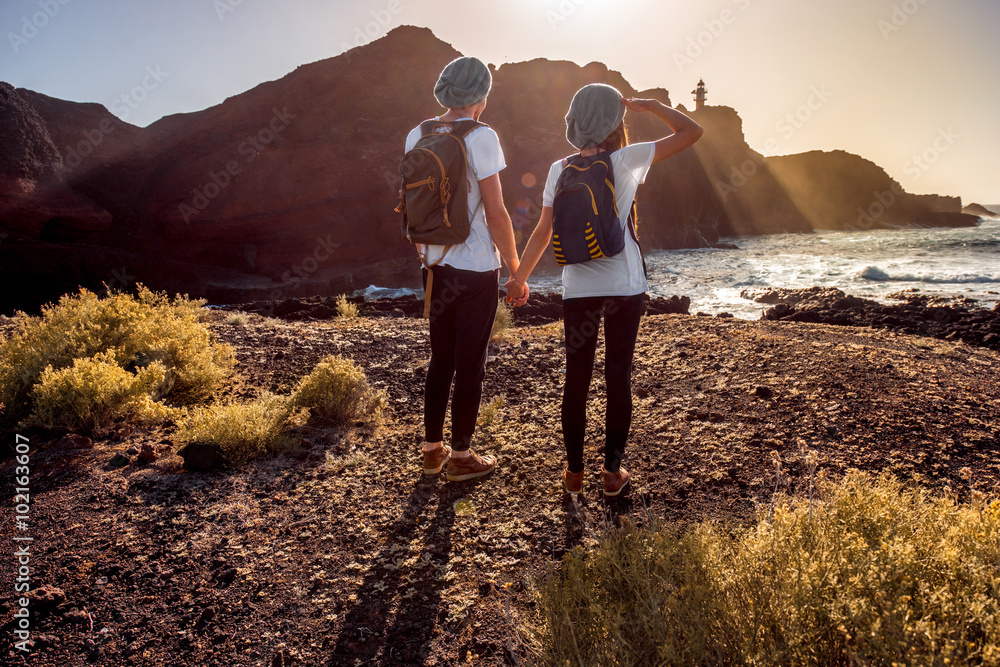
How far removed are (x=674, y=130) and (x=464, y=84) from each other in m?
0.94

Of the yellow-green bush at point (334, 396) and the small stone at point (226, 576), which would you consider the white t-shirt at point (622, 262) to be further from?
the yellow-green bush at point (334, 396)

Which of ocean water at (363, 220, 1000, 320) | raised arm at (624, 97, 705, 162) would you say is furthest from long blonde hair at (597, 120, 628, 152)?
ocean water at (363, 220, 1000, 320)

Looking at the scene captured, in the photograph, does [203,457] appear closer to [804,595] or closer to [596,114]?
[596,114]

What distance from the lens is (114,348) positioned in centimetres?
404

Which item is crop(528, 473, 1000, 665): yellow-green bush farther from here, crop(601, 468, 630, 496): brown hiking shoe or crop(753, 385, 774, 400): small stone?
crop(753, 385, 774, 400): small stone

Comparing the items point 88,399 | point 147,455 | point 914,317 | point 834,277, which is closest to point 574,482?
point 147,455

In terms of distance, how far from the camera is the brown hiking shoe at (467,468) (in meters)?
2.71

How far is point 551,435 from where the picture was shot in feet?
11.1

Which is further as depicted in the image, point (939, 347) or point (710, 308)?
point (710, 308)

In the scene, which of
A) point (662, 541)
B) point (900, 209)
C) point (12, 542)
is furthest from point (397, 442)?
point (900, 209)

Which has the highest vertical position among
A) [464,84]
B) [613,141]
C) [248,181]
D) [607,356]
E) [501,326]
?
[248,181]

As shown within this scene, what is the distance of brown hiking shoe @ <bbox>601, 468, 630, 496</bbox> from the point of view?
247 cm

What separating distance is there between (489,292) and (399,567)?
1.26m

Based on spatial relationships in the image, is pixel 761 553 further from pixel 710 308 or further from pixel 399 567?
pixel 710 308
